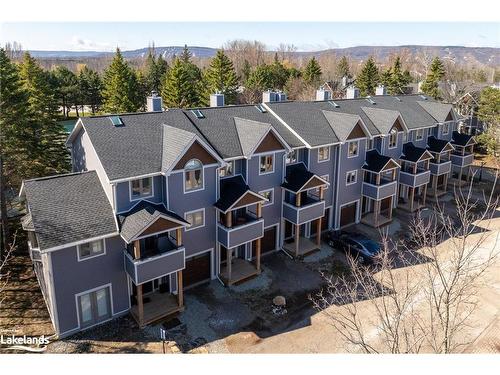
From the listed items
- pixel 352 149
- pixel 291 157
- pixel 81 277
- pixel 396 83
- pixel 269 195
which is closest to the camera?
pixel 81 277

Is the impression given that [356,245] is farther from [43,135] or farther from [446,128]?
[43,135]

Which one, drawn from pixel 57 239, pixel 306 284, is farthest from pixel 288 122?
pixel 57 239

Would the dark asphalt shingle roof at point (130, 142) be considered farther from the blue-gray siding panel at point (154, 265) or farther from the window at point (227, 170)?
the blue-gray siding panel at point (154, 265)

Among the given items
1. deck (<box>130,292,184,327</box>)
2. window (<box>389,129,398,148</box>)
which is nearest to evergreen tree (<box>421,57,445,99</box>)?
window (<box>389,129,398,148</box>)

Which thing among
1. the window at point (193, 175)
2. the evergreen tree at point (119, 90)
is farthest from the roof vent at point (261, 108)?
the evergreen tree at point (119, 90)

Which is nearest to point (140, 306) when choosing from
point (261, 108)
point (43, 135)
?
point (261, 108)

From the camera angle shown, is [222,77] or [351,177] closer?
[351,177]

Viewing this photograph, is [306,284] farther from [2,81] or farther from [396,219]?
[2,81]

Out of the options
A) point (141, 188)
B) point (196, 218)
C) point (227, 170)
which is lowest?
point (196, 218)
